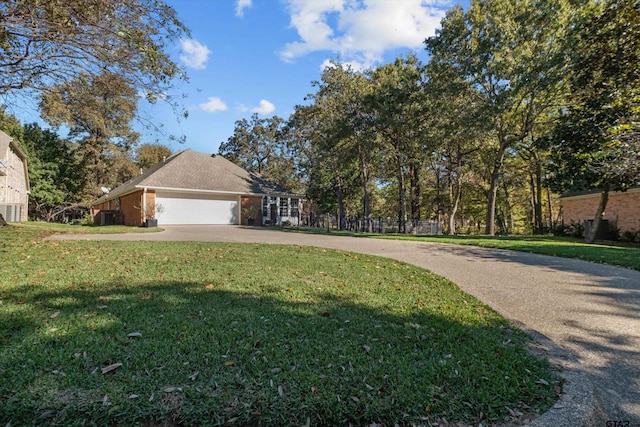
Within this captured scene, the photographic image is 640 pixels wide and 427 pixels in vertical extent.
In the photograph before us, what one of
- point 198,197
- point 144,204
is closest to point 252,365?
point 144,204

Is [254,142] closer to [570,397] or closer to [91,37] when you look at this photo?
[91,37]

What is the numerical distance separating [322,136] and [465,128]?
1035 cm

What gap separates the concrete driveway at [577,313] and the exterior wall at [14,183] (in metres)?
22.6

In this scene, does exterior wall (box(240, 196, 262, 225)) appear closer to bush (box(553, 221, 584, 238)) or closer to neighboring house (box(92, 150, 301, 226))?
neighboring house (box(92, 150, 301, 226))

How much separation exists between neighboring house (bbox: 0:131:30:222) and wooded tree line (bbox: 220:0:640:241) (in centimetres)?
1860

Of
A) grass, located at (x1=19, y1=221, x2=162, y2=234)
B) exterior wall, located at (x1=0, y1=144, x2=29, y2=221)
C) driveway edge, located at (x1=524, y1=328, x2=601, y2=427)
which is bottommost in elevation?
driveway edge, located at (x1=524, y1=328, x2=601, y2=427)

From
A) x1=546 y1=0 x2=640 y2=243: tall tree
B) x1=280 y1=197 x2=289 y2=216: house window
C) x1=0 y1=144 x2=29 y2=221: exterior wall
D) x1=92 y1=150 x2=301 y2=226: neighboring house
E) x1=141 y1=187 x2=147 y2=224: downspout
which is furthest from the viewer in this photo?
x1=280 y1=197 x2=289 y2=216: house window

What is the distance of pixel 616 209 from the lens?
16.9m

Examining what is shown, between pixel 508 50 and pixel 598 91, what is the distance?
15.6 ft

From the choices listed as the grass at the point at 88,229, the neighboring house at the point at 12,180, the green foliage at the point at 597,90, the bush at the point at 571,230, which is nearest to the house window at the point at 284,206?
the grass at the point at 88,229

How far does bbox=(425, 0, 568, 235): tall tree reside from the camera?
14.8 metres

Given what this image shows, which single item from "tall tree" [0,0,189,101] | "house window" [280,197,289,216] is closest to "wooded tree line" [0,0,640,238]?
"tall tree" [0,0,189,101]

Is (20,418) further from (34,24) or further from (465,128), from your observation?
(465,128)

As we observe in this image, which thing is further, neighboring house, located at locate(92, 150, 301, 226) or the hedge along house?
neighboring house, located at locate(92, 150, 301, 226)
